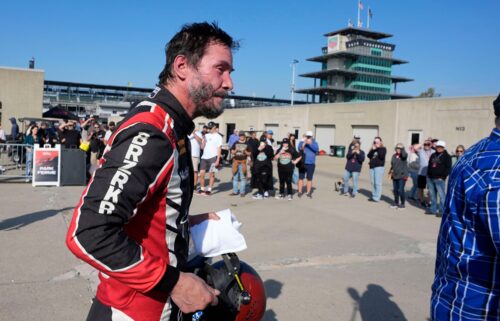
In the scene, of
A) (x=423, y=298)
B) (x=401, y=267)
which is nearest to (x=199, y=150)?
(x=401, y=267)

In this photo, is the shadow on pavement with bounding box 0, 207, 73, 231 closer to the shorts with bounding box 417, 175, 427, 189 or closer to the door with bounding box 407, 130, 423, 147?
the shorts with bounding box 417, 175, 427, 189

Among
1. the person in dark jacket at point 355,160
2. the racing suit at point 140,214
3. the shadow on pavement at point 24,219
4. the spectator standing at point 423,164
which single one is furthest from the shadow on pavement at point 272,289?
the person in dark jacket at point 355,160

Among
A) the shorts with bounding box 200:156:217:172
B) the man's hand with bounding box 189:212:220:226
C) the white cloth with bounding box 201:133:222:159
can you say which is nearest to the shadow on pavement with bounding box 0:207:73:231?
the shorts with bounding box 200:156:217:172

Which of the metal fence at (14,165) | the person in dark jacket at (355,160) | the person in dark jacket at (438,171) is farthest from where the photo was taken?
the metal fence at (14,165)

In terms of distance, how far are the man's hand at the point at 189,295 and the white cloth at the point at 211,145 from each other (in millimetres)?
10236

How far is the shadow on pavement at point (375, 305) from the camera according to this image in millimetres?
4371

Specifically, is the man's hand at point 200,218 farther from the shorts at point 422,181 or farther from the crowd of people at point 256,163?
the shorts at point 422,181

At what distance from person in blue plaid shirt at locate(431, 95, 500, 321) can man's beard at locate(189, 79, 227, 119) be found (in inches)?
45.6

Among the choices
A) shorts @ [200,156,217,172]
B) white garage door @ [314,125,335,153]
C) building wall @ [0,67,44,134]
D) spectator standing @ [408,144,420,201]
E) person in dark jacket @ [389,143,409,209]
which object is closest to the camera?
person in dark jacket @ [389,143,409,209]

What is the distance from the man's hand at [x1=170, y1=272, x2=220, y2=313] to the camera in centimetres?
153

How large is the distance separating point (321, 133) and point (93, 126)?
2524 cm

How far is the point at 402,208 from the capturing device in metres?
11.2

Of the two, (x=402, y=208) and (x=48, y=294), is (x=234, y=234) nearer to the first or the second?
(x=48, y=294)

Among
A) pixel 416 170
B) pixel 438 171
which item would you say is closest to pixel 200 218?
pixel 438 171
